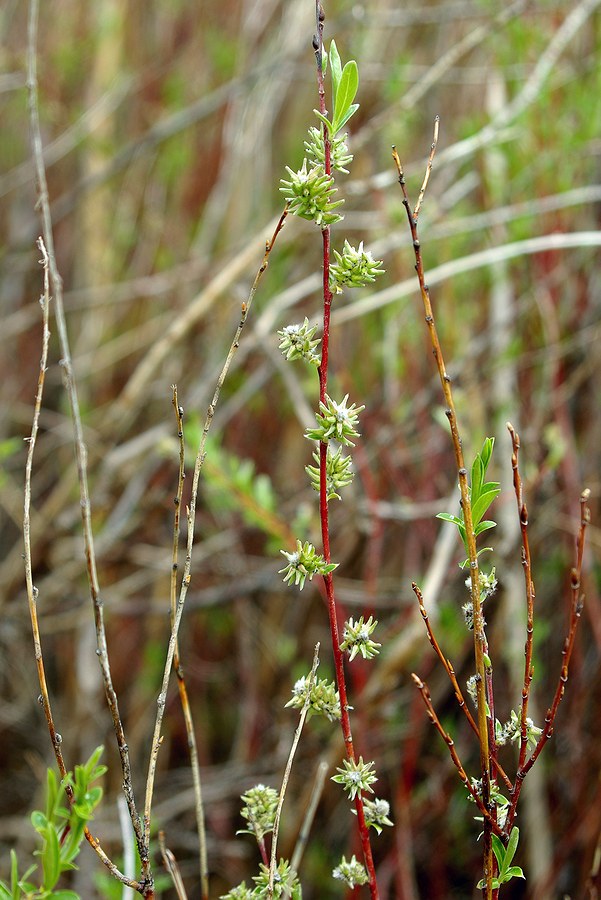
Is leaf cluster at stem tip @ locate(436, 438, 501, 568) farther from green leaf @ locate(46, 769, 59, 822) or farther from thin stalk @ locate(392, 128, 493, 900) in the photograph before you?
green leaf @ locate(46, 769, 59, 822)

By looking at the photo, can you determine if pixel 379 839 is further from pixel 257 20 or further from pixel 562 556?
pixel 257 20

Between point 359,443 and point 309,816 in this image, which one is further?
point 359,443

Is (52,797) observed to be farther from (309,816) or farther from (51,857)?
(309,816)

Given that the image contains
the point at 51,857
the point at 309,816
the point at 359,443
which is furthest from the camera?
the point at 359,443

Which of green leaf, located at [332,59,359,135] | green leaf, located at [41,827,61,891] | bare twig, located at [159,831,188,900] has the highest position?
green leaf, located at [332,59,359,135]

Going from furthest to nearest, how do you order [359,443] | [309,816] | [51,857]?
[359,443]
[309,816]
[51,857]

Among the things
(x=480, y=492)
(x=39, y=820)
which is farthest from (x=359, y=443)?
(x=39, y=820)

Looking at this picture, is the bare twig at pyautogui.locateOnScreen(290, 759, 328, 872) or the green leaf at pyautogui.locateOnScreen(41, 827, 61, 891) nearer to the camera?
the green leaf at pyautogui.locateOnScreen(41, 827, 61, 891)

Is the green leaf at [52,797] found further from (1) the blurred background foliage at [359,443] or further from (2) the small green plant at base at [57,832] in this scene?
(1) the blurred background foliage at [359,443]

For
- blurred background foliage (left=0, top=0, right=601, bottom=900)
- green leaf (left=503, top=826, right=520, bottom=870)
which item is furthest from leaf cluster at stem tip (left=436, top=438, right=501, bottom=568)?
blurred background foliage (left=0, top=0, right=601, bottom=900)

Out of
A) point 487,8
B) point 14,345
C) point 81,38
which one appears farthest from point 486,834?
point 81,38
